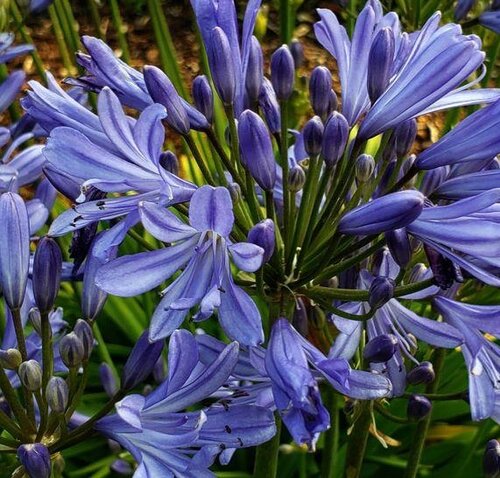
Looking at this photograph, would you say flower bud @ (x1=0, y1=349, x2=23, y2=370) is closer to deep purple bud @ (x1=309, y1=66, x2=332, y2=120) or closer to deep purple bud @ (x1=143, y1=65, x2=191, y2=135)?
deep purple bud @ (x1=143, y1=65, x2=191, y2=135)

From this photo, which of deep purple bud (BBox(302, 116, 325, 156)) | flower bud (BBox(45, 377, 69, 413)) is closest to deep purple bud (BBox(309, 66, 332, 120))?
deep purple bud (BBox(302, 116, 325, 156))

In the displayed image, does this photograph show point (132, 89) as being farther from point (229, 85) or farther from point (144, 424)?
point (144, 424)

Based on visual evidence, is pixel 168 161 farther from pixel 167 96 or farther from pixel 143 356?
pixel 143 356

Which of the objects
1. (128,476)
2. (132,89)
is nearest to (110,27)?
(128,476)

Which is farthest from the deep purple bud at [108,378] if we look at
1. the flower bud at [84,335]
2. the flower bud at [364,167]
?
the flower bud at [364,167]

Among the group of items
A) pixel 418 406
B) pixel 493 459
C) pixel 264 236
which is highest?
pixel 264 236

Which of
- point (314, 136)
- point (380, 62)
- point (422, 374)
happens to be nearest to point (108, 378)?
point (422, 374)
